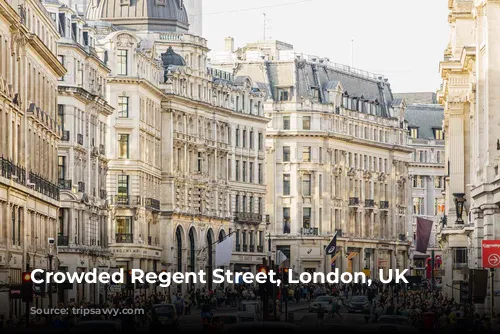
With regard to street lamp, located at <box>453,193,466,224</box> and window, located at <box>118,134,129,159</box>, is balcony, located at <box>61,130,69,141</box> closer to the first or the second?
street lamp, located at <box>453,193,466,224</box>

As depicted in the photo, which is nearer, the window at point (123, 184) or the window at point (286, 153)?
the window at point (123, 184)

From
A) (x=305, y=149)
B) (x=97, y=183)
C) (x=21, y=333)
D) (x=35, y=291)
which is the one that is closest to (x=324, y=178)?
(x=305, y=149)

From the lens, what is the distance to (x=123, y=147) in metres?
144

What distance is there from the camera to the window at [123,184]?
469 feet

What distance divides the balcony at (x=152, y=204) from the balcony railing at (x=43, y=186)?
44.1 meters

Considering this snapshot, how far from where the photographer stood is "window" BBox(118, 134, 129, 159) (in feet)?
471

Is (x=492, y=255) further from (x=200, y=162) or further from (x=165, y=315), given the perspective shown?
(x=200, y=162)

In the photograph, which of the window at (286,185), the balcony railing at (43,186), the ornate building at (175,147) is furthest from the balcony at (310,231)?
the balcony railing at (43,186)

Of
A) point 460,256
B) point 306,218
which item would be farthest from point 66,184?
point 306,218

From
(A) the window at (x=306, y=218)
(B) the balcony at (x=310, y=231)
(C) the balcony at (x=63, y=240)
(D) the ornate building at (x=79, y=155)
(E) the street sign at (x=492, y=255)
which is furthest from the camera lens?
(A) the window at (x=306, y=218)

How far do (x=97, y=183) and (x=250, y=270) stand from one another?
50.3 m

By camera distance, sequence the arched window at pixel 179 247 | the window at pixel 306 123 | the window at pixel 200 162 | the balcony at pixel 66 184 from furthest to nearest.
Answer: the window at pixel 306 123, the window at pixel 200 162, the arched window at pixel 179 247, the balcony at pixel 66 184

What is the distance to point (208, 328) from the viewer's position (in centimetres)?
5825

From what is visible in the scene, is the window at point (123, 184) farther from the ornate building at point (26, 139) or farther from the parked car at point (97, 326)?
the parked car at point (97, 326)
